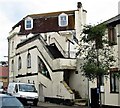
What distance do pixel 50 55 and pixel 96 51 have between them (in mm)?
15410

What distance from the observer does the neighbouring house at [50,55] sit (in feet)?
126

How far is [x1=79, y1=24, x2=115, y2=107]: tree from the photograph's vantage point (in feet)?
80.9

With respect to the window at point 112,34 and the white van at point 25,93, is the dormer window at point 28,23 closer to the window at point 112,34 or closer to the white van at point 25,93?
the white van at point 25,93

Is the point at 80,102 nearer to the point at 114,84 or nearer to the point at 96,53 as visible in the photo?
the point at 114,84

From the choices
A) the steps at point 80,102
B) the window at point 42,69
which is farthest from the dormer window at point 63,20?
the steps at point 80,102

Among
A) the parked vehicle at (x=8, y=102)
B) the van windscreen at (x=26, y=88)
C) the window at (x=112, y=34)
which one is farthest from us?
the van windscreen at (x=26, y=88)

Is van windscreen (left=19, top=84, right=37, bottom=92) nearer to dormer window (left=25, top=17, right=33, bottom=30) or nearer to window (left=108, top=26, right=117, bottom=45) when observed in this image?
window (left=108, top=26, right=117, bottom=45)

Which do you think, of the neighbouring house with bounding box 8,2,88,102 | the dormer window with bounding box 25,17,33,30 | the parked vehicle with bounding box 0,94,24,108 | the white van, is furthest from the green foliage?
the dormer window with bounding box 25,17,33,30

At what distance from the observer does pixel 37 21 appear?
58.8 meters

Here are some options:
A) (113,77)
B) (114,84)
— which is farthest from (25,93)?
(113,77)

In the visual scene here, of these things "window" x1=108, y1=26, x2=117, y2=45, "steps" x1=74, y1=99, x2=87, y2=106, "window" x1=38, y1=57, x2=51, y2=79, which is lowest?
"steps" x1=74, y1=99, x2=87, y2=106

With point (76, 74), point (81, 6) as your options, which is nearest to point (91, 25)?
point (76, 74)

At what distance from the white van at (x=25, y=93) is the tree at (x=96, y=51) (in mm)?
9583

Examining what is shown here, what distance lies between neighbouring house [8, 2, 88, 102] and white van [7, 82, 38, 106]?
3.21m
